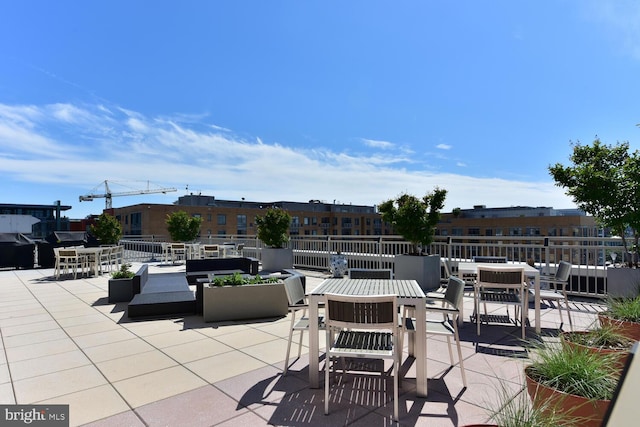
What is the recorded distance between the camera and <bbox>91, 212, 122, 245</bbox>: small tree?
13.1 m

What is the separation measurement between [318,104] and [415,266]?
277 inches

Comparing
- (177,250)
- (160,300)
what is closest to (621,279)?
(160,300)

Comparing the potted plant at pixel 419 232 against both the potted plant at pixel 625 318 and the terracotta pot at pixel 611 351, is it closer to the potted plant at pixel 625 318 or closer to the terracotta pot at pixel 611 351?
Answer: the potted plant at pixel 625 318

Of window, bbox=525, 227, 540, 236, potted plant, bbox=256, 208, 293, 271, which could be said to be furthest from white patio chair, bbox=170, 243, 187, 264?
window, bbox=525, 227, 540, 236

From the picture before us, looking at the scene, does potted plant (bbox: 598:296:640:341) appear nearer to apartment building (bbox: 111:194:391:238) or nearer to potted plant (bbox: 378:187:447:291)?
potted plant (bbox: 378:187:447:291)

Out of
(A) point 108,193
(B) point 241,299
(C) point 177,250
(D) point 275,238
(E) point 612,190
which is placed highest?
(A) point 108,193

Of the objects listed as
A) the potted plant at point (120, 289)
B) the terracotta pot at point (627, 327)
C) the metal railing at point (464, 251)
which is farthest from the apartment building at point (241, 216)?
the terracotta pot at point (627, 327)

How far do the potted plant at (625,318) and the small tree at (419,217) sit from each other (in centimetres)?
428

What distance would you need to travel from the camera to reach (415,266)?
716 centimetres

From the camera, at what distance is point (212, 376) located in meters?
3.03

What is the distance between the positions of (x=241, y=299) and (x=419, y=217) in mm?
4225

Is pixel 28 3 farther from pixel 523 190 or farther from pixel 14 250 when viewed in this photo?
pixel 523 190

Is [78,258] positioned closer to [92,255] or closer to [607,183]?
[92,255]

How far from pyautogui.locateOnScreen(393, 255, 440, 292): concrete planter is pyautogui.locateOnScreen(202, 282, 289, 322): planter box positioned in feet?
10.3
